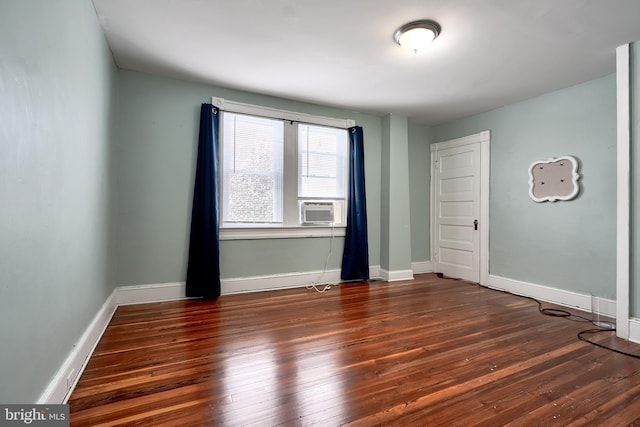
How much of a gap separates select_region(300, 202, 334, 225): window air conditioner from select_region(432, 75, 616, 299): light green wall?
232 centimetres

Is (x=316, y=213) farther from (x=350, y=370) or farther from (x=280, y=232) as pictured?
(x=350, y=370)


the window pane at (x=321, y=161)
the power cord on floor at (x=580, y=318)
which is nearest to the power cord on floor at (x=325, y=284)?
the window pane at (x=321, y=161)

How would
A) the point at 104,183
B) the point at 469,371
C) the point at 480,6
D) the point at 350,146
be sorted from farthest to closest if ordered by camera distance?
the point at 350,146
the point at 104,183
the point at 480,6
the point at 469,371

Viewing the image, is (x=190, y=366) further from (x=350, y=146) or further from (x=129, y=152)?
(x=350, y=146)

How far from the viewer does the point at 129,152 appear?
3184mm

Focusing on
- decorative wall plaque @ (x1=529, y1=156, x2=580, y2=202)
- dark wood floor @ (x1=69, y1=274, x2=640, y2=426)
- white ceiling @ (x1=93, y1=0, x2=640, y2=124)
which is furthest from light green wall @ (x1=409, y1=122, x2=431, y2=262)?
dark wood floor @ (x1=69, y1=274, x2=640, y2=426)

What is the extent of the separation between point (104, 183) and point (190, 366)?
1802mm

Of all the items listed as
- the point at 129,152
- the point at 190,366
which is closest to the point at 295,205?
the point at 129,152

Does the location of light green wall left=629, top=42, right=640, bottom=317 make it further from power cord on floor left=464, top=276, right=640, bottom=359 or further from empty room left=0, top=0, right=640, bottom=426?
power cord on floor left=464, top=276, right=640, bottom=359

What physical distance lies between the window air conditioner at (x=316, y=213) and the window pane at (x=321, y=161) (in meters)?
0.16

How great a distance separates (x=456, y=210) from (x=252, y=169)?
128 inches

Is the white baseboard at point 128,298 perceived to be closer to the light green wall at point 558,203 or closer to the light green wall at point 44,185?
the light green wall at point 44,185

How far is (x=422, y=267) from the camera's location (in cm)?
504

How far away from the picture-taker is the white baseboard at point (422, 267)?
4.97 meters
